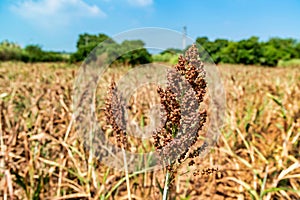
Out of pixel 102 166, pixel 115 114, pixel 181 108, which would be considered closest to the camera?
pixel 181 108

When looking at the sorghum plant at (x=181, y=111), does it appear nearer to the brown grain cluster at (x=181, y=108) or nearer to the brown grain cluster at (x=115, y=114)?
the brown grain cluster at (x=181, y=108)

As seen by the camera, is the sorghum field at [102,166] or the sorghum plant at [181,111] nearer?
the sorghum plant at [181,111]

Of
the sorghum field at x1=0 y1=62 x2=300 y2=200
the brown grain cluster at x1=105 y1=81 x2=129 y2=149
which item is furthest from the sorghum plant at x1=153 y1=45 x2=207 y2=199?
the sorghum field at x1=0 y1=62 x2=300 y2=200

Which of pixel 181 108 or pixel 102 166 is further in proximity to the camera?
pixel 102 166

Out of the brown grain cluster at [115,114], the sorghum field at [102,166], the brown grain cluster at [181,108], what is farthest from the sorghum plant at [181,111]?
the sorghum field at [102,166]

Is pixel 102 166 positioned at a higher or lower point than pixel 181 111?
lower

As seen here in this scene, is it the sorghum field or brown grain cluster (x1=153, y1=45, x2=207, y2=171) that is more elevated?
brown grain cluster (x1=153, y1=45, x2=207, y2=171)

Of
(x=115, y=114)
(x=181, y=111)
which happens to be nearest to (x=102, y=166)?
(x=115, y=114)

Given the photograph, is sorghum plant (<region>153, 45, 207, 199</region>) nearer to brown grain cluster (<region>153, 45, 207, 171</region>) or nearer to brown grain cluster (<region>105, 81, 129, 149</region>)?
brown grain cluster (<region>153, 45, 207, 171</region>)

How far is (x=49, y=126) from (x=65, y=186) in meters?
0.75

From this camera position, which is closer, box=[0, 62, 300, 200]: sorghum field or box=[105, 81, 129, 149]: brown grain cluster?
box=[105, 81, 129, 149]: brown grain cluster

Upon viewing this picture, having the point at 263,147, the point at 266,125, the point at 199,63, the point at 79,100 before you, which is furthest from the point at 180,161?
the point at 266,125

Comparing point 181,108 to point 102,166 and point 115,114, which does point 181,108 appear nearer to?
point 115,114

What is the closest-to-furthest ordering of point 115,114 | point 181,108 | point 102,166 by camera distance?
1. point 181,108
2. point 115,114
3. point 102,166
